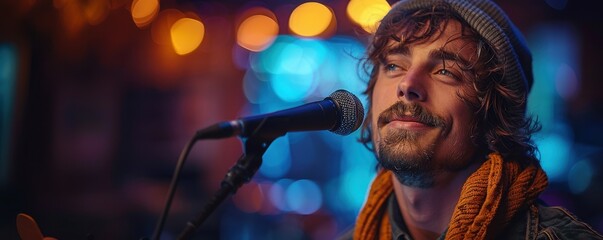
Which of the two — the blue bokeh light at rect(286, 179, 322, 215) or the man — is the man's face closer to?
the man

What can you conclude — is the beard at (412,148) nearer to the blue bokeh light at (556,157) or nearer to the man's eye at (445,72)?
the man's eye at (445,72)

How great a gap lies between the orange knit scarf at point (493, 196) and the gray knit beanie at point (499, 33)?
31cm

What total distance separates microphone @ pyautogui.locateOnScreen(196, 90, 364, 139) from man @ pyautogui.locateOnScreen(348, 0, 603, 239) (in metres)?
0.31

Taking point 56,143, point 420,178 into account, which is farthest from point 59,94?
point 420,178

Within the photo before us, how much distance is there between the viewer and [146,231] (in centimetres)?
574

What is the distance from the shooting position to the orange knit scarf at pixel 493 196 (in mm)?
1657

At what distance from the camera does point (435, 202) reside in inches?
74.7

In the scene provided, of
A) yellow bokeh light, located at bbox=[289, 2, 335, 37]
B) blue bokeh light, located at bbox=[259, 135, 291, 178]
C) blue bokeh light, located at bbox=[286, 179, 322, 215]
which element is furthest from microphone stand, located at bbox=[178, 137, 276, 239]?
blue bokeh light, located at bbox=[259, 135, 291, 178]

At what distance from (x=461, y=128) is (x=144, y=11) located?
19.6 feet

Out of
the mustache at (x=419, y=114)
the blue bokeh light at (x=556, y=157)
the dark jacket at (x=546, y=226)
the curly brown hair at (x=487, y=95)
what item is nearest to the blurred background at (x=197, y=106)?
the blue bokeh light at (x=556, y=157)

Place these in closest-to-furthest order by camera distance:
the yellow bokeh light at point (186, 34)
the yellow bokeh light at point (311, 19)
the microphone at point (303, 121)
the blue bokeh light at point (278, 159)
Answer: the microphone at point (303, 121)
the yellow bokeh light at point (186, 34)
the yellow bokeh light at point (311, 19)
the blue bokeh light at point (278, 159)

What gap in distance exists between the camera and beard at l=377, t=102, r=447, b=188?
174 cm

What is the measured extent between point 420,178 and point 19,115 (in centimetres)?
459

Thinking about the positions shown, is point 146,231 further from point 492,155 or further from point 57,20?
point 492,155
